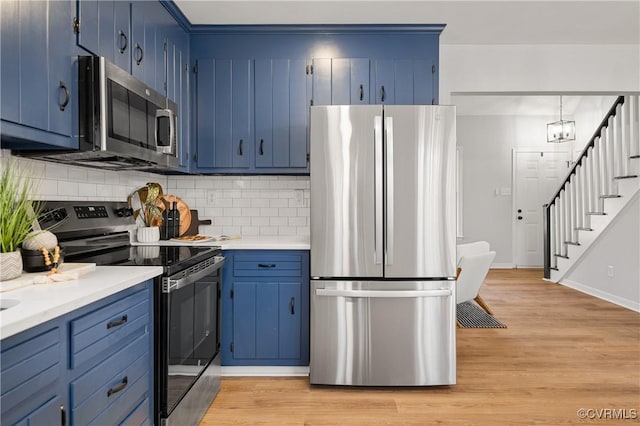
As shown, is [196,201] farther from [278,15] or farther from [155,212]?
[278,15]

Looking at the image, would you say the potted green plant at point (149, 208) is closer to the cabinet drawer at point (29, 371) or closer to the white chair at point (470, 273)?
the cabinet drawer at point (29, 371)

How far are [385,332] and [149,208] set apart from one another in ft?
5.91

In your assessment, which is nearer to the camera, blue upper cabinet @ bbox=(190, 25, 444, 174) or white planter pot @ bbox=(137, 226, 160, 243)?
white planter pot @ bbox=(137, 226, 160, 243)

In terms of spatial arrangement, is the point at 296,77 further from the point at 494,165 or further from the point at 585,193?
the point at 494,165

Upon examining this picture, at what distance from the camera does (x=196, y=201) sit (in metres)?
3.75

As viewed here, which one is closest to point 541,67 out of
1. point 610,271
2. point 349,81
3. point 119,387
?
point 349,81

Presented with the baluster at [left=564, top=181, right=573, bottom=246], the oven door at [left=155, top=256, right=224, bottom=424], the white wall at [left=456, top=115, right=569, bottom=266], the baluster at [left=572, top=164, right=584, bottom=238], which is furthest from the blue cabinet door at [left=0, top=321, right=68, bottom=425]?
the white wall at [left=456, top=115, right=569, bottom=266]

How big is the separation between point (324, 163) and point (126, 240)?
1.37 m

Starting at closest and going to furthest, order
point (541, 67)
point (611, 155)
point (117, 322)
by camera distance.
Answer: point (117, 322), point (541, 67), point (611, 155)

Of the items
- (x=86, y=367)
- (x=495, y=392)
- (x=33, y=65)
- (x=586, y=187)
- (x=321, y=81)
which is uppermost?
(x=321, y=81)

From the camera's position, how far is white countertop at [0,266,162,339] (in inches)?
44.8

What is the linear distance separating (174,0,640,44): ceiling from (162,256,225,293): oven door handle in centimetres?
170

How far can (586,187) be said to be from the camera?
19.1ft

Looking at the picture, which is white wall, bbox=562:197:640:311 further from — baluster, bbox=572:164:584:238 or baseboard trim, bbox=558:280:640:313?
baluster, bbox=572:164:584:238
